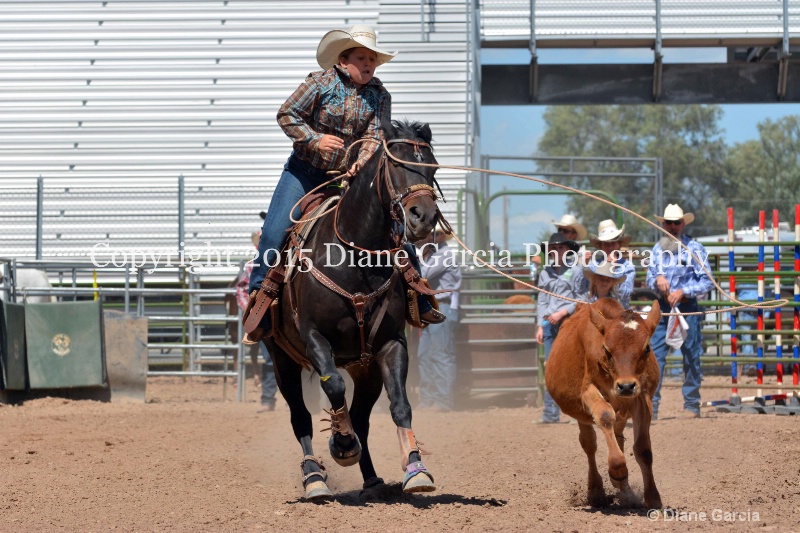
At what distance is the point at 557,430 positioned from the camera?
31.8ft

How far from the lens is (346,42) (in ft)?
20.1

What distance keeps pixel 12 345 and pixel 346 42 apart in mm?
7073

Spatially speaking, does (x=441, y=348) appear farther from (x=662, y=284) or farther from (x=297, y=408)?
(x=297, y=408)

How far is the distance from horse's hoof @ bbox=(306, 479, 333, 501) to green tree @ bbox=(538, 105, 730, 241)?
133ft

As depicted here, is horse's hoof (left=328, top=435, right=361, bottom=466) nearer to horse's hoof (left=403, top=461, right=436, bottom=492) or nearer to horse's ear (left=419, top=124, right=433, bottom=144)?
horse's hoof (left=403, top=461, right=436, bottom=492)

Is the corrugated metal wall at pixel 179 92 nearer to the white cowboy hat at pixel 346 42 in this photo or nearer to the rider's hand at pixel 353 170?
the white cowboy hat at pixel 346 42

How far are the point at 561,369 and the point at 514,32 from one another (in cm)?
1379

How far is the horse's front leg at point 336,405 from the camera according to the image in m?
5.59

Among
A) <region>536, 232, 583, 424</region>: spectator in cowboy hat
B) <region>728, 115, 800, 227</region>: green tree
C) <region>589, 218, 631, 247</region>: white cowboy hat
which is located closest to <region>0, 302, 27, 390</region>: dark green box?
<region>536, 232, 583, 424</region>: spectator in cowboy hat

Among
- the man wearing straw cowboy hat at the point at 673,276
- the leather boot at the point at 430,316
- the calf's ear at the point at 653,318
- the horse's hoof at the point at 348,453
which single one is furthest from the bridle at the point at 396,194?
the man wearing straw cowboy hat at the point at 673,276

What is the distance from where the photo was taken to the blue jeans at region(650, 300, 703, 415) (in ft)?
31.7

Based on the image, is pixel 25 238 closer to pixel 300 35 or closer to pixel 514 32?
pixel 300 35

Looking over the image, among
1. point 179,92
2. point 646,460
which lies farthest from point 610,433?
point 179,92

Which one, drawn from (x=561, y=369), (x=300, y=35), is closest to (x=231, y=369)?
(x=300, y=35)
